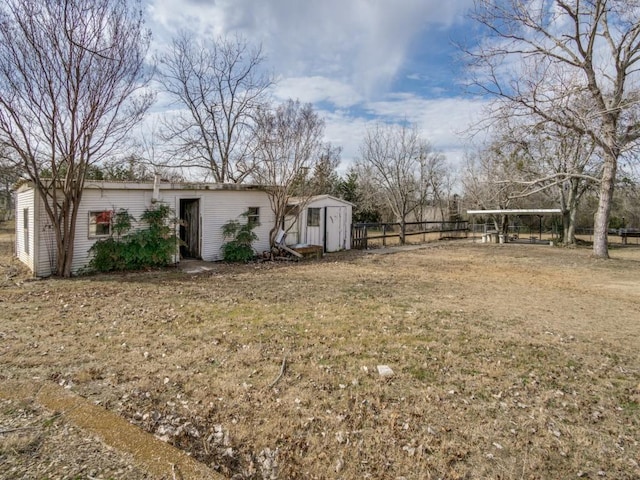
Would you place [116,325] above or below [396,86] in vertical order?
below

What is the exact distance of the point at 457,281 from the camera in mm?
9125

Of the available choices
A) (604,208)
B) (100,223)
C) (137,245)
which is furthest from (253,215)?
(604,208)

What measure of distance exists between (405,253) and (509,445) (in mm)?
12798

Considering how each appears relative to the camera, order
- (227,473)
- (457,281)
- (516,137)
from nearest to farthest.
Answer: (227,473) → (457,281) → (516,137)

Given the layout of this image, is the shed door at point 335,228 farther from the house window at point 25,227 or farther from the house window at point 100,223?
the house window at point 25,227

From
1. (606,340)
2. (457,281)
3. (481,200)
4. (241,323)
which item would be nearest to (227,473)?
(241,323)


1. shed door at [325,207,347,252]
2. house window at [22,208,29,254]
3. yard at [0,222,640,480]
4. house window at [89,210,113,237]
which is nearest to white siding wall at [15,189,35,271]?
house window at [22,208,29,254]

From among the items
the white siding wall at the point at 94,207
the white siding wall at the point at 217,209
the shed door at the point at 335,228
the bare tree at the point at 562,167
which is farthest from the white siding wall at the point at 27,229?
the bare tree at the point at 562,167

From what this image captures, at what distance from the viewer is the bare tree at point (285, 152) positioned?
41.2 ft

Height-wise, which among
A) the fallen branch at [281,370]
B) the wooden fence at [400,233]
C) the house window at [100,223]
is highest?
the house window at [100,223]

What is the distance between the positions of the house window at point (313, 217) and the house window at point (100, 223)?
22.6 ft

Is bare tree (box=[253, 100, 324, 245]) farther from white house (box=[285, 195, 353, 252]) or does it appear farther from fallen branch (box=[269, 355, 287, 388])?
fallen branch (box=[269, 355, 287, 388])

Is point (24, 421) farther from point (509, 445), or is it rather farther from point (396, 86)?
point (396, 86)

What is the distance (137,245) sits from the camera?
31.8 ft
